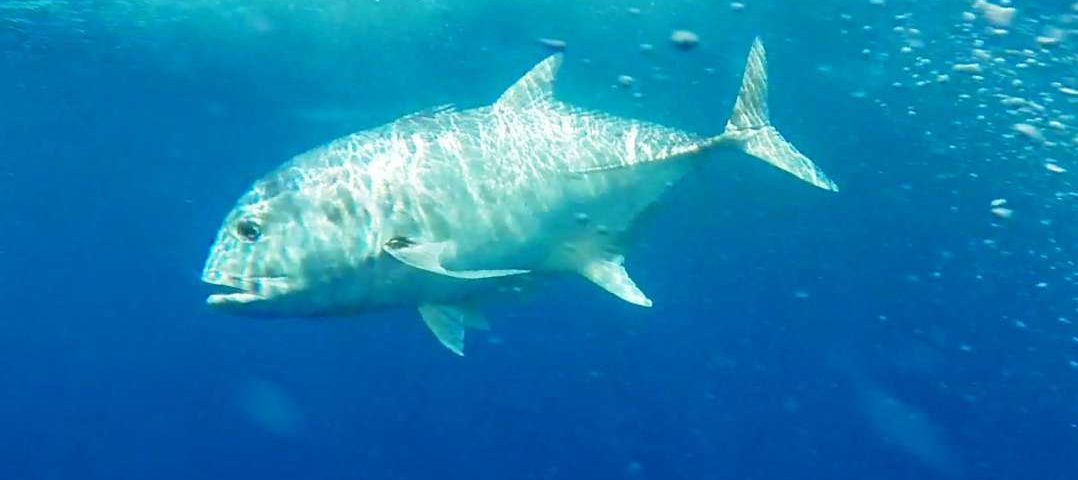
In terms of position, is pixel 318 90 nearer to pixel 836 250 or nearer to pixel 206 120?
pixel 206 120

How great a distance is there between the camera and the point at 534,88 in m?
8.31

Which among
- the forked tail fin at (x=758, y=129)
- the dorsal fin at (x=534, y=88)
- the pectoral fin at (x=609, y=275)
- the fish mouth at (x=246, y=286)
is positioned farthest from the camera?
the forked tail fin at (x=758, y=129)

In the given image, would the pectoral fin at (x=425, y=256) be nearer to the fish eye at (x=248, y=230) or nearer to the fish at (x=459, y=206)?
the fish at (x=459, y=206)

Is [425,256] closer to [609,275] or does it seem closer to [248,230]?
[248,230]

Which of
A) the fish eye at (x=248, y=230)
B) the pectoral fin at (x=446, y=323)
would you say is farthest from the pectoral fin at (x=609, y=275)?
the fish eye at (x=248, y=230)

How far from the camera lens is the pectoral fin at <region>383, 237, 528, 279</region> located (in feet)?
22.1

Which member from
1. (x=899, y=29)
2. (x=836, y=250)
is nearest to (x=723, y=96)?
(x=899, y=29)

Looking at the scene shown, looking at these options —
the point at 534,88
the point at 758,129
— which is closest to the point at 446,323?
the point at 534,88

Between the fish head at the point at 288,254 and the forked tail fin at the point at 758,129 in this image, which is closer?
the fish head at the point at 288,254

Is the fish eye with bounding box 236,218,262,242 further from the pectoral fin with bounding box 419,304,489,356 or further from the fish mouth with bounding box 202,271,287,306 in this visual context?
the pectoral fin with bounding box 419,304,489,356

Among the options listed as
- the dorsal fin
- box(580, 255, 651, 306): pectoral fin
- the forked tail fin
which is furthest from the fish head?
the forked tail fin

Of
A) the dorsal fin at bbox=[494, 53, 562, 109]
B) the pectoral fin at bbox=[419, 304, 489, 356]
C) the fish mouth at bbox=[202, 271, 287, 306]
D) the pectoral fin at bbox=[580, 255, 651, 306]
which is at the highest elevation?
the dorsal fin at bbox=[494, 53, 562, 109]

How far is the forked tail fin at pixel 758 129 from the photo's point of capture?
862 centimetres

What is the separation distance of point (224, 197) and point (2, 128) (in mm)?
9586
